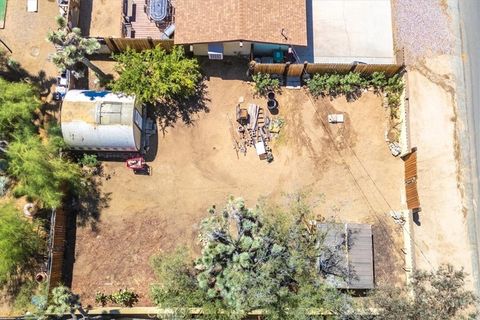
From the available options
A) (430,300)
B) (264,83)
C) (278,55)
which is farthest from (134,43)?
(430,300)

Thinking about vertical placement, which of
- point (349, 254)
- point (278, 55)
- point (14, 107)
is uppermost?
point (278, 55)

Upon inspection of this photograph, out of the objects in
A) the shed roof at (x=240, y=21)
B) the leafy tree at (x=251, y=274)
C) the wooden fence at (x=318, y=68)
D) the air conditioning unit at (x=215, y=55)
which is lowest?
the leafy tree at (x=251, y=274)

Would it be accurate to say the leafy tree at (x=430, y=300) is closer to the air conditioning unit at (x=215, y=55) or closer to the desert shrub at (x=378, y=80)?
the desert shrub at (x=378, y=80)

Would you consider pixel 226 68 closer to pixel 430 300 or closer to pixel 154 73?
pixel 154 73

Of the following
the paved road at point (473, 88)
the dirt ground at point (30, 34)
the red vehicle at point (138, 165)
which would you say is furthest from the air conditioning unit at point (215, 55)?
the paved road at point (473, 88)

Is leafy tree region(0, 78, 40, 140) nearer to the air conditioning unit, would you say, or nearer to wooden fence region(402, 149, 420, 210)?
the air conditioning unit

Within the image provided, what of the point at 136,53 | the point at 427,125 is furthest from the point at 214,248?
the point at 427,125
